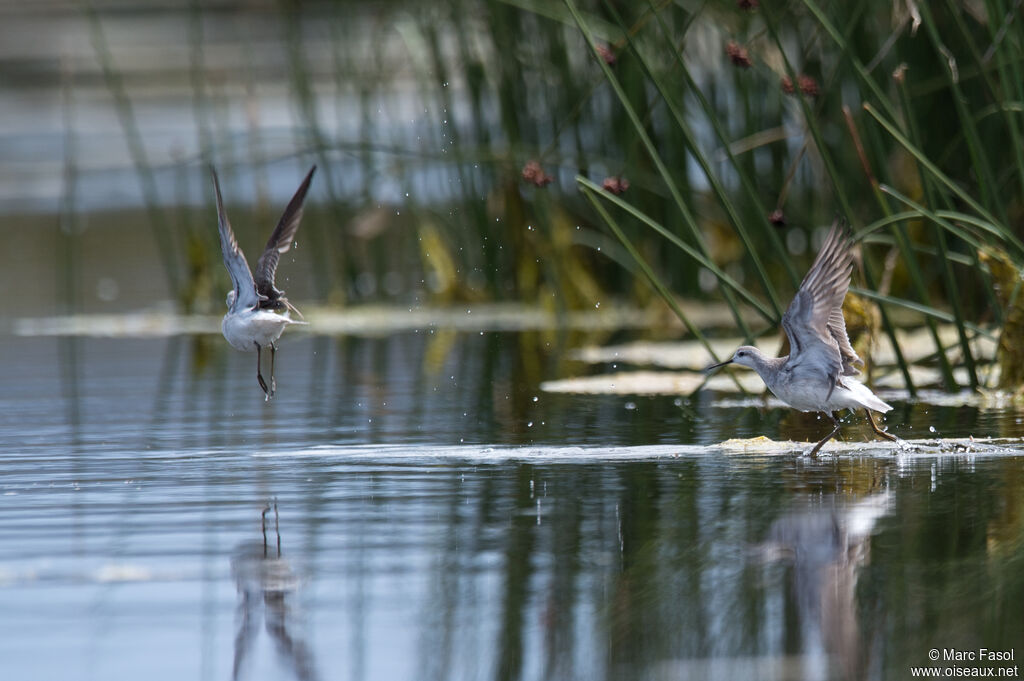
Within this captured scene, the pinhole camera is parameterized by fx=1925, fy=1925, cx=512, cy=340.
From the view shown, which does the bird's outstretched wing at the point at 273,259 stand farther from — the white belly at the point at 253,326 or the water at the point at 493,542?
the water at the point at 493,542

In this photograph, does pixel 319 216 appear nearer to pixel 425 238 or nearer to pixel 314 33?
pixel 425 238

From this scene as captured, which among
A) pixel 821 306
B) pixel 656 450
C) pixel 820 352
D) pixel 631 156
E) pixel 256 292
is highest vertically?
pixel 631 156

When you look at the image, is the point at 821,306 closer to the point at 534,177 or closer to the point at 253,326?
the point at 534,177

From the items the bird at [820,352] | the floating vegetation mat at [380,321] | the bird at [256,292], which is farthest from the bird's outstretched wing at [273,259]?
the floating vegetation mat at [380,321]

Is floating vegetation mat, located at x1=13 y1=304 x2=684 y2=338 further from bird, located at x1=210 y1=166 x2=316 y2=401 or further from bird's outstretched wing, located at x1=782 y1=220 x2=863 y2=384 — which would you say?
bird's outstretched wing, located at x1=782 y1=220 x2=863 y2=384

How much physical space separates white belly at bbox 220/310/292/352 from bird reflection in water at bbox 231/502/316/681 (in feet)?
5.05

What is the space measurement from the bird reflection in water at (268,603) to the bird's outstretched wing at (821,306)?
1.64 m

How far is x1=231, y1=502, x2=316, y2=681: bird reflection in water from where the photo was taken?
331 centimetres

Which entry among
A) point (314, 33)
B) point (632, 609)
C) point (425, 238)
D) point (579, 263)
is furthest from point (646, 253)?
point (314, 33)

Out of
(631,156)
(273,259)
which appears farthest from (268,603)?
(631,156)

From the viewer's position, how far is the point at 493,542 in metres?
4.29

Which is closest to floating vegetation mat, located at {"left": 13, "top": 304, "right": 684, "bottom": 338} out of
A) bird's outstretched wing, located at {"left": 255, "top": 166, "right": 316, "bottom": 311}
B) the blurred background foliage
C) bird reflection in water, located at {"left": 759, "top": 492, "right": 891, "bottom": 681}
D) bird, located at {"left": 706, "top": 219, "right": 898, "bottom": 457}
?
the blurred background foliage

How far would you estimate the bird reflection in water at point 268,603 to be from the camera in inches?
130

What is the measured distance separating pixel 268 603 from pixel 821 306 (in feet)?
7.27
